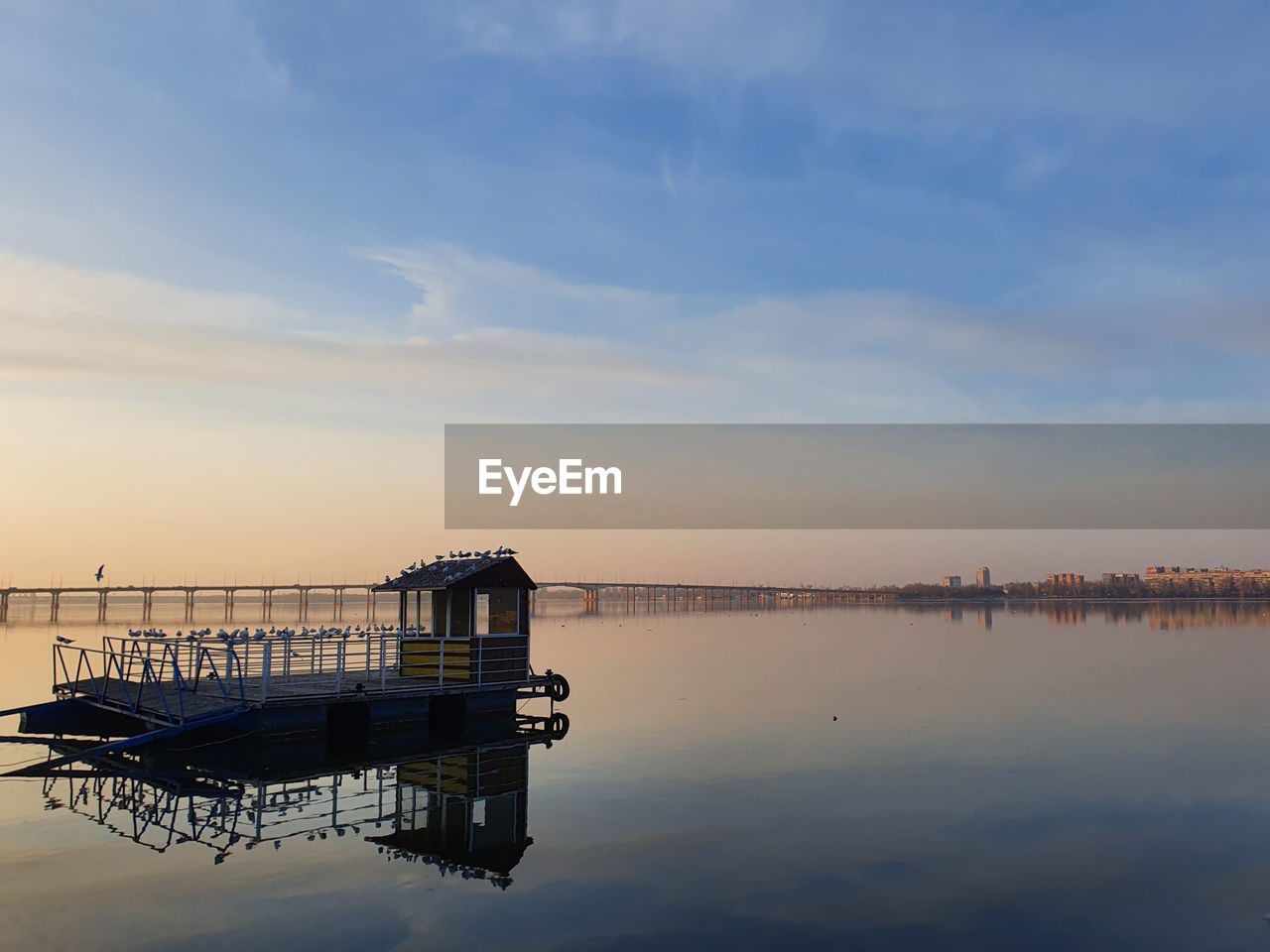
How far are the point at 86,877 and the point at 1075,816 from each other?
18.8 meters

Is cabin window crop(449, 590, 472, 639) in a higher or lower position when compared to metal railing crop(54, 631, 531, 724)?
higher

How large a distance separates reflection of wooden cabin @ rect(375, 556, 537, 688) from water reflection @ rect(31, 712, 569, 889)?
2.67 metres

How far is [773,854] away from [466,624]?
55.4ft

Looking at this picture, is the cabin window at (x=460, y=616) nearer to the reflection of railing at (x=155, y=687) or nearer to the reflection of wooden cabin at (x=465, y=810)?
the reflection of wooden cabin at (x=465, y=810)

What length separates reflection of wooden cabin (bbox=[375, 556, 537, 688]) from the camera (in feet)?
101

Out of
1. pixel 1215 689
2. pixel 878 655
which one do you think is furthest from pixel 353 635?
pixel 878 655

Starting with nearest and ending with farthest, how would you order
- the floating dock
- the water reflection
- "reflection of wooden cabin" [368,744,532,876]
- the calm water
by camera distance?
the calm water → "reflection of wooden cabin" [368,744,532,876] → the water reflection → the floating dock

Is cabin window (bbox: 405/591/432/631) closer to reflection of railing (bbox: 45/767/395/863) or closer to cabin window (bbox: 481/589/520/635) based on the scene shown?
cabin window (bbox: 481/589/520/635)

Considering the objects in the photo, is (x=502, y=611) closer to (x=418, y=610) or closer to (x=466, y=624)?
(x=466, y=624)

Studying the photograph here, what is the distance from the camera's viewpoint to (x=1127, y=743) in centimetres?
2812

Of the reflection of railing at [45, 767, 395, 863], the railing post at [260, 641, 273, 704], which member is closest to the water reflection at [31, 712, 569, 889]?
the reflection of railing at [45, 767, 395, 863]

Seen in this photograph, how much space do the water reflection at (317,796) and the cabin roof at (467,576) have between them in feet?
16.6

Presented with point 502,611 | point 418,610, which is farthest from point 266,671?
point 502,611

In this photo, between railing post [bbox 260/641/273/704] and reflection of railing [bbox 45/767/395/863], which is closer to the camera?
reflection of railing [bbox 45/767/395/863]
